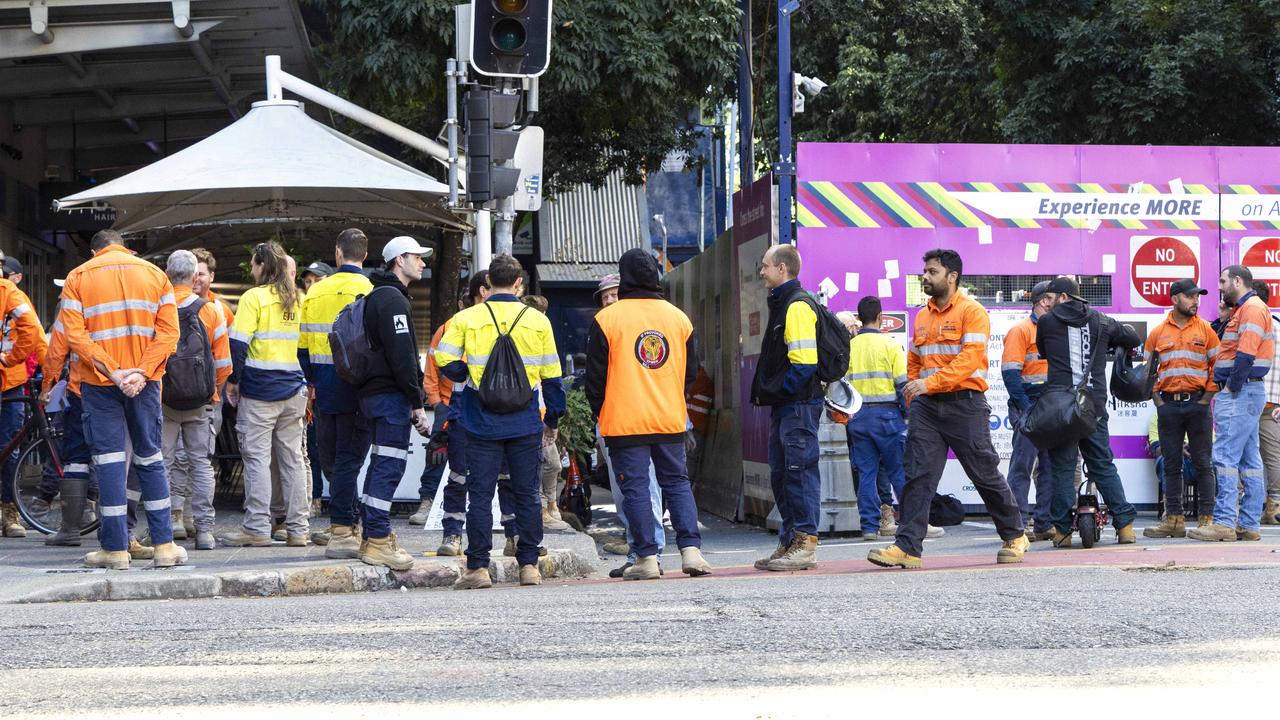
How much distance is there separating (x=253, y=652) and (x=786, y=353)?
423 centimetres

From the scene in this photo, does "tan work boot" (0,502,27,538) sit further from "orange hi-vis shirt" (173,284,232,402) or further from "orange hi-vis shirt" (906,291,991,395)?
"orange hi-vis shirt" (906,291,991,395)

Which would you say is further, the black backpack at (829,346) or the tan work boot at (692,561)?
the black backpack at (829,346)

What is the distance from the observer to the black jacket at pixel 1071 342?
11.0 m

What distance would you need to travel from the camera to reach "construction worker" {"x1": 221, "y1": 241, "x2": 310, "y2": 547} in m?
10.6

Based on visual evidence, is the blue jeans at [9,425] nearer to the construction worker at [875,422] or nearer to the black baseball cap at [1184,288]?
the construction worker at [875,422]

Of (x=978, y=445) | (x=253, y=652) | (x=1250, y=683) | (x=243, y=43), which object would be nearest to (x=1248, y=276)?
(x=978, y=445)

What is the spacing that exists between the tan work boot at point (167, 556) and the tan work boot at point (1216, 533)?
7.02 m

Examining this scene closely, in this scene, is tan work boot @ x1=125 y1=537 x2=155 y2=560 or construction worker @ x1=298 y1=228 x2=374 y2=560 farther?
tan work boot @ x1=125 y1=537 x2=155 y2=560

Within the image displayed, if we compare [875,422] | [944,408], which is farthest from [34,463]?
[944,408]

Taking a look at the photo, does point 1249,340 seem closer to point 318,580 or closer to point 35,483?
point 318,580

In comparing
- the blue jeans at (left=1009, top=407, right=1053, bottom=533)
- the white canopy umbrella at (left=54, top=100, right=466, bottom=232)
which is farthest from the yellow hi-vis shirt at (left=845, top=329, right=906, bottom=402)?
the white canopy umbrella at (left=54, top=100, right=466, bottom=232)

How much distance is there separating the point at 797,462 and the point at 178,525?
4342mm

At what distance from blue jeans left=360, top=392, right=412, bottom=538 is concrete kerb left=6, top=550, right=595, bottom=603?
0.28 m

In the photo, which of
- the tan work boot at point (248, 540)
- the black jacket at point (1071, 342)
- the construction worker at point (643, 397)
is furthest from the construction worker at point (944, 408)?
the tan work boot at point (248, 540)
